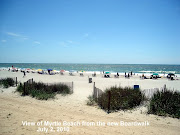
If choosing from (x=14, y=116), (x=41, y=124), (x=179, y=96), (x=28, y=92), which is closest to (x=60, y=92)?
(x=28, y=92)

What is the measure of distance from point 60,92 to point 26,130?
20.7 feet

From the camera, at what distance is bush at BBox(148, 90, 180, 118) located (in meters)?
6.14

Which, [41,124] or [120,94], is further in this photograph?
[120,94]

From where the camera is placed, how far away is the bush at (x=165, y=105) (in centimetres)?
614

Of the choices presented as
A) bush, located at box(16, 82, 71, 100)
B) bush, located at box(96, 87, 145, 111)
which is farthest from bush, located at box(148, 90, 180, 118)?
bush, located at box(16, 82, 71, 100)

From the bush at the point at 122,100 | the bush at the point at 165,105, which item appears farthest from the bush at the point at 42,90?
the bush at the point at 165,105

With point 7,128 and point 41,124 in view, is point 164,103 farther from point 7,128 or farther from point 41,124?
point 7,128

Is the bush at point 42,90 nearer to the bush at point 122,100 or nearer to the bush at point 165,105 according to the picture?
the bush at point 122,100

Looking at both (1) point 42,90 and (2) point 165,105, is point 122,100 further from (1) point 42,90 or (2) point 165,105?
(1) point 42,90

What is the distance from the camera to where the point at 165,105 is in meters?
6.55

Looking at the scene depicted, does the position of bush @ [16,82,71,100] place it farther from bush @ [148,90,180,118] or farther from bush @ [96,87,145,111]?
bush @ [148,90,180,118]

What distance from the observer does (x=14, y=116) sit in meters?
5.69

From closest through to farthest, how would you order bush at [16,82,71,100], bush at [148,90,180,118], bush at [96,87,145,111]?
bush at [148,90,180,118] < bush at [96,87,145,111] < bush at [16,82,71,100]

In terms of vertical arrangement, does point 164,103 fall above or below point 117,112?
above
